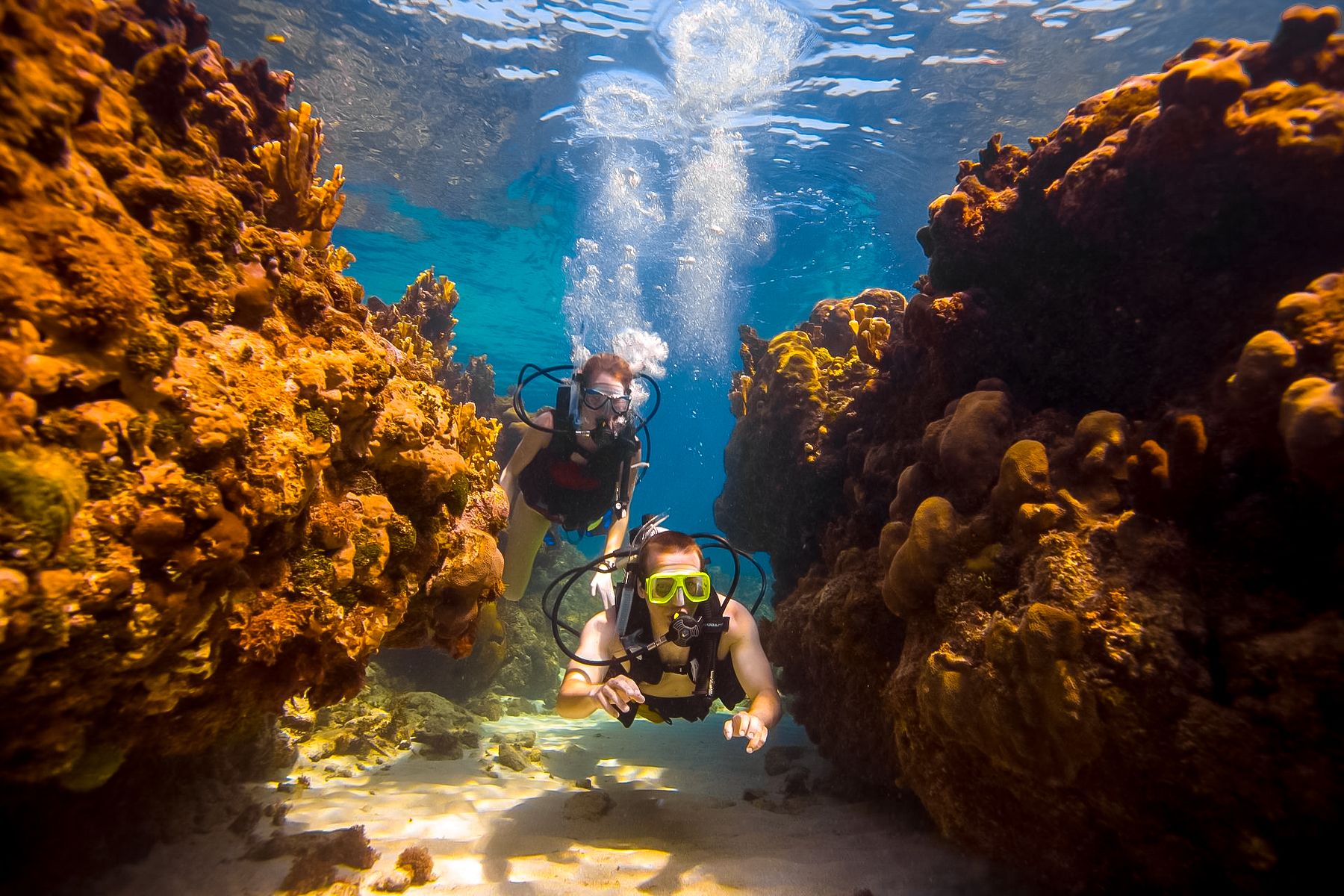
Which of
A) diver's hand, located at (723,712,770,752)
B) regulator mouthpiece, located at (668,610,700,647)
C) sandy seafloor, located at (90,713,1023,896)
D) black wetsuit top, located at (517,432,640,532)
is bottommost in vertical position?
sandy seafloor, located at (90,713,1023,896)

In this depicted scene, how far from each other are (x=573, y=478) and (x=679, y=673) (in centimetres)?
275

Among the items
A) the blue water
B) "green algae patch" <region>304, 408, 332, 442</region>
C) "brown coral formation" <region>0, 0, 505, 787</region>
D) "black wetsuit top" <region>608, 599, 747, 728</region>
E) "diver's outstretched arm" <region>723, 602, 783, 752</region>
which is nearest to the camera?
"brown coral formation" <region>0, 0, 505, 787</region>

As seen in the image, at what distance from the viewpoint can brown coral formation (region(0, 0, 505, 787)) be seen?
1769 millimetres

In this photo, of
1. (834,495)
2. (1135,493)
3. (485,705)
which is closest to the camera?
(1135,493)

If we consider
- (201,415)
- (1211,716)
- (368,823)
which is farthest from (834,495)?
(201,415)

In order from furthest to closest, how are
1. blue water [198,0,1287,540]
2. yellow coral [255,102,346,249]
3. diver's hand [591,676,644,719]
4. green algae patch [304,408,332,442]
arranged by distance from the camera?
blue water [198,0,1287,540], yellow coral [255,102,346,249], diver's hand [591,676,644,719], green algae patch [304,408,332,442]

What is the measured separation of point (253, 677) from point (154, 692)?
423mm

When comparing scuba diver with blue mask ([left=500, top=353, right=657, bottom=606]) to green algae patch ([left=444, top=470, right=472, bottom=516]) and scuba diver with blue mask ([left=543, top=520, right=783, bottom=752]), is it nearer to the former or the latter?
scuba diver with blue mask ([left=543, top=520, right=783, bottom=752])

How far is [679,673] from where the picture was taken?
14.1ft

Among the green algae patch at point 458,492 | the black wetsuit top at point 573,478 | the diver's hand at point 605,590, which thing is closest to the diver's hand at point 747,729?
the diver's hand at point 605,590

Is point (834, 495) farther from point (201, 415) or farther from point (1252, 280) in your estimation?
point (201, 415)

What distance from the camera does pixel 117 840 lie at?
2.86 m

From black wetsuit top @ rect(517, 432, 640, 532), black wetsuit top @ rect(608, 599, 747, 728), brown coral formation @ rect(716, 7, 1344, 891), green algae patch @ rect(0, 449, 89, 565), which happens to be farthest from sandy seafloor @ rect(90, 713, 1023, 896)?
black wetsuit top @ rect(517, 432, 640, 532)

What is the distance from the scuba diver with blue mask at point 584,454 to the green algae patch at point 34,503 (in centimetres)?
429
